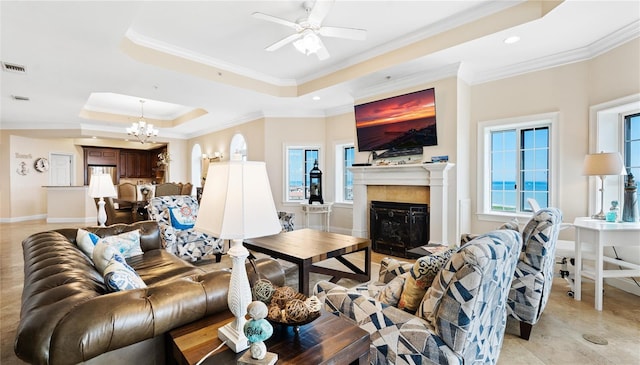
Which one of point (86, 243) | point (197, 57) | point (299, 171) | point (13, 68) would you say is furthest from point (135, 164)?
point (86, 243)

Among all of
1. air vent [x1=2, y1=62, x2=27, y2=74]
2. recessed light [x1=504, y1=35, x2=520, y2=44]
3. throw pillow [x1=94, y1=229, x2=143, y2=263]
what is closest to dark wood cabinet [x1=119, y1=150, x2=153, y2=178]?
air vent [x1=2, y1=62, x2=27, y2=74]

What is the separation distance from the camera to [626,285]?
10.4ft

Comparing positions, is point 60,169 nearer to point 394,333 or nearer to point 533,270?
point 394,333

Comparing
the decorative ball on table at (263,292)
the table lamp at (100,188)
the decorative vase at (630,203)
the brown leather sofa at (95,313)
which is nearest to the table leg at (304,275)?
the brown leather sofa at (95,313)

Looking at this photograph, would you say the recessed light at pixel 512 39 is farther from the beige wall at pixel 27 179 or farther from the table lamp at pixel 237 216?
the beige wall at pixel 27 179

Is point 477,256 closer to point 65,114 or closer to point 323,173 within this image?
point 323,173

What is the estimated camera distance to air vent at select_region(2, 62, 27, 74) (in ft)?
13.1

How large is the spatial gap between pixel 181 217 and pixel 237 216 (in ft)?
10.7

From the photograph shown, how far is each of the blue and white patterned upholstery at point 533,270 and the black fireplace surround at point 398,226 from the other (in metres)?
2.14

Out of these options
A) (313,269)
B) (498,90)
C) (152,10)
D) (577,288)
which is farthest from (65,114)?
(577,288)

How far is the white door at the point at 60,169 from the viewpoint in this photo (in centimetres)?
906

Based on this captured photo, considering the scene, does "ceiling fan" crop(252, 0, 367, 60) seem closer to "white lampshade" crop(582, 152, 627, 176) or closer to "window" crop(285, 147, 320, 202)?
"white lampshade" crop(582, 152, 627, 176)

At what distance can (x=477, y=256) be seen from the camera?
121 cm

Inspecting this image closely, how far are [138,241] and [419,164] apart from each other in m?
3.74
